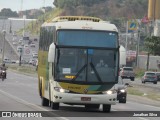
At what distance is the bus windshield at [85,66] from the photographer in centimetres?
2606

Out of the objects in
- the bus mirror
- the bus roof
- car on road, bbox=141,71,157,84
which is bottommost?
car on road, bbox=141,71,157,84

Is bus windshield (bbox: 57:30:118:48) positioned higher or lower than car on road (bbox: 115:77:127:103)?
higher

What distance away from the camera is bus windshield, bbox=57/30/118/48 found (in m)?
26.4

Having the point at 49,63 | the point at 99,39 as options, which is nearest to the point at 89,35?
the point at 99,39

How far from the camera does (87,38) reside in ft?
87.3

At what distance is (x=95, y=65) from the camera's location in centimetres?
2631

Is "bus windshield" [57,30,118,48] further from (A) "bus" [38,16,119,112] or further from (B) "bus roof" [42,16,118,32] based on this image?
(B) "bus roof" [42,16,118,32]

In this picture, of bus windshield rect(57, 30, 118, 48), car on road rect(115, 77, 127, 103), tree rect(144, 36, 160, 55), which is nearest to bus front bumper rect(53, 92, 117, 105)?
bus windshield rect(57, 30, 118, 48)

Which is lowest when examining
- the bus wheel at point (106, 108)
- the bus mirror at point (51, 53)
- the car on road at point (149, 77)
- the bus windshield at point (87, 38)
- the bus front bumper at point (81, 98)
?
the car on road at point (149, 77)

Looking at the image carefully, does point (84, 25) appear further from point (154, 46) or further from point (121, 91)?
point (154, 46)

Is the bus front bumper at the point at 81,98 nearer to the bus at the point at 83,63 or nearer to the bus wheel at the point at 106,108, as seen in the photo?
the bus at the point at 83,63

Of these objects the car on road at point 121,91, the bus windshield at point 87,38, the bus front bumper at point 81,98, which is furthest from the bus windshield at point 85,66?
the car on road at point 121,91

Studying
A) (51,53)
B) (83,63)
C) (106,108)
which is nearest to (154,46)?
(106,108)

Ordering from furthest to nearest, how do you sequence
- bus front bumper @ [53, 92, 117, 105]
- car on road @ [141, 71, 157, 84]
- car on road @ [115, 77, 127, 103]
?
car on road @ [141, 71, 157, 84] < car on road @ [115, 77, 127, 103] < bus front bumper @ [53, 92, 117, 105]
